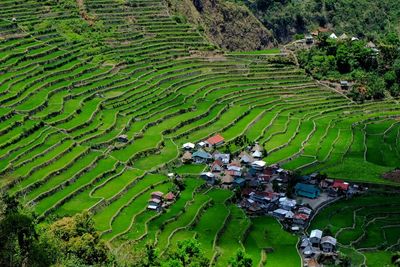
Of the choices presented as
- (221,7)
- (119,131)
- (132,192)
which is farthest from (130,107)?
(221,7)

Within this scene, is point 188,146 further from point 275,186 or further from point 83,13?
point 83,13

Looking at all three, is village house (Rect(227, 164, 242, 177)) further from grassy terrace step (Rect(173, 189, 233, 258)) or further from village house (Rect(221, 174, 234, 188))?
grassy terrace step (Rect(173, 189, 233, 258))

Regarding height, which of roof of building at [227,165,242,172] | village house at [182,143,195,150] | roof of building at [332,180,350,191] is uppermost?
village house at [182,143,195,150]

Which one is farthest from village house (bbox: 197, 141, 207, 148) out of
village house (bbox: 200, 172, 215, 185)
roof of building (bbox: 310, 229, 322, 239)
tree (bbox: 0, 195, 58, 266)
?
tree (bbox: 0, 195, 58, 266)

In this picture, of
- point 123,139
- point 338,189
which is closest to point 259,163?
point 338,189

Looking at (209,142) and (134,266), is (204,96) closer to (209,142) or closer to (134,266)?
(209,142)
